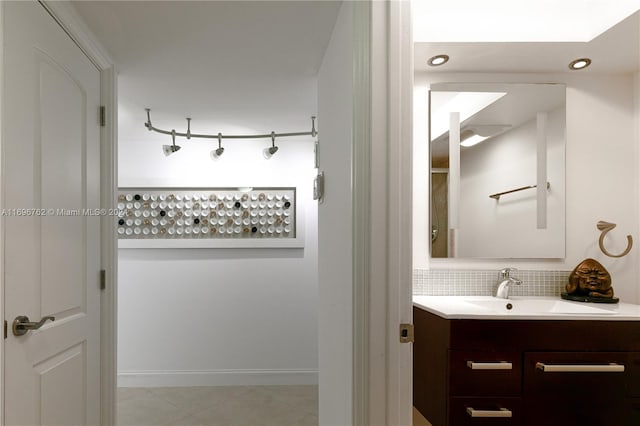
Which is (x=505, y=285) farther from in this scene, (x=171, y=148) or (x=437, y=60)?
(x=171, y=148)

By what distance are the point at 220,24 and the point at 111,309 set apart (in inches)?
57.5

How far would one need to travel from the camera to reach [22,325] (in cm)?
128

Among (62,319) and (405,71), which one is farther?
(62,319)

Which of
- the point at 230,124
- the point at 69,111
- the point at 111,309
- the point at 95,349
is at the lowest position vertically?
the point at 95,349

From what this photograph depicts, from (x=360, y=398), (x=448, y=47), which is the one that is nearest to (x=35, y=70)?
(x=360, y=398)

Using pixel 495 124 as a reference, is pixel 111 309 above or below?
below

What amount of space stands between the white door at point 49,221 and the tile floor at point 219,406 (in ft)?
4.00

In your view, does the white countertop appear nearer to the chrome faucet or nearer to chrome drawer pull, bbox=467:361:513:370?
the chrome faucet

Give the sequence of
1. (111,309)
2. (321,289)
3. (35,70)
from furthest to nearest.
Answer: (321,289) < (111,309) < (35,70)

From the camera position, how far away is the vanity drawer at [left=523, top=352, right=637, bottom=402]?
168 centimetres

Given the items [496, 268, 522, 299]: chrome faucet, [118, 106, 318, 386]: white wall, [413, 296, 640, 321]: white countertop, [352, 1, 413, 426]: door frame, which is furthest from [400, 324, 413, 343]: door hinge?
[118, 106, 318, 386]: white wall

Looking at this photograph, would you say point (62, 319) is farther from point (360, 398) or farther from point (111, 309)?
point (360, 398)

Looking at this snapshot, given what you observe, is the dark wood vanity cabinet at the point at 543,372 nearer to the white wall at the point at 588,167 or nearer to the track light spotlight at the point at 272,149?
the white wall at the point at 588,167

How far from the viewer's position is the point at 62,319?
5.16 ft
